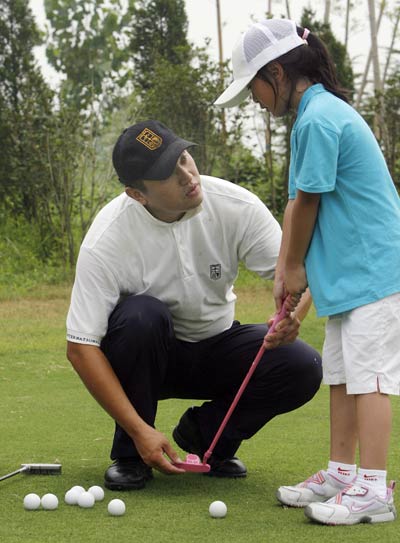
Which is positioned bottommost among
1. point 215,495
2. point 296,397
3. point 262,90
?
point 215,495

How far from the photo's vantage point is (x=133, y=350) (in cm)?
386

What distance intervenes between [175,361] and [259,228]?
571 millimetres

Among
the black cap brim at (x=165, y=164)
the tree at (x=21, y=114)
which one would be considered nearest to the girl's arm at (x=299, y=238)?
the black cap brim at (x=165, y=164)

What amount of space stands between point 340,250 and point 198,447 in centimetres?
119

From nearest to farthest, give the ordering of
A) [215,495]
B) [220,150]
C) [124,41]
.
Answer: [215,495] < [220,150] < [124,41]

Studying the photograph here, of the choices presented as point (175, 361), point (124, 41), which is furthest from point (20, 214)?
point (175, 361)

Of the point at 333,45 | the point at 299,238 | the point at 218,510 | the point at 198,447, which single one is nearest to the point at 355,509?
the point at 218,510

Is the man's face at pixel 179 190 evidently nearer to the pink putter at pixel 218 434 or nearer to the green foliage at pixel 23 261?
the pink putter at pixel 218 434

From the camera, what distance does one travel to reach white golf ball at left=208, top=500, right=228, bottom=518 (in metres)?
3.39

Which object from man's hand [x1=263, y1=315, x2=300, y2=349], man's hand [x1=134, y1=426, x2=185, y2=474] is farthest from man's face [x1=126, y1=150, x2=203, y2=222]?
man's hand [x1=134, y1=426, x2=185, y2=474]

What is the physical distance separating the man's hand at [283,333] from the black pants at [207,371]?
0.48ft

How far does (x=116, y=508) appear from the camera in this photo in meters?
3.43

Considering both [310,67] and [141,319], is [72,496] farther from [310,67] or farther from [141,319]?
[310,67]

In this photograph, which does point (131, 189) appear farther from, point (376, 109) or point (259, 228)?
point (376, 109)
